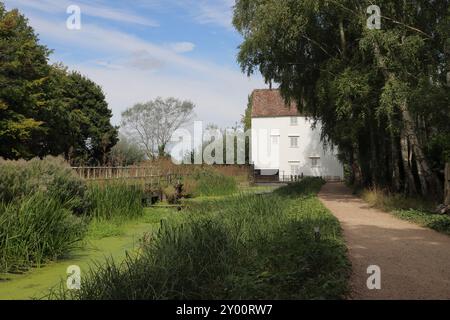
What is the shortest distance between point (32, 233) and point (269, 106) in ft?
167

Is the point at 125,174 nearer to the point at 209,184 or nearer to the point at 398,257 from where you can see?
the point at 209,184

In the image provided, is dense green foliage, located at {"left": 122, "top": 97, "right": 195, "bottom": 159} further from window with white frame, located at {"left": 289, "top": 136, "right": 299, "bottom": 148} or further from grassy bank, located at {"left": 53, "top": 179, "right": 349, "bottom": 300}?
grassy bank, located at {"left": 53, "top": 179, "right": 349, "bottom": 300}

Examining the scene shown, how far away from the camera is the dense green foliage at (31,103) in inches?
1090

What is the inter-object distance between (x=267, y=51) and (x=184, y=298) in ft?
48.2

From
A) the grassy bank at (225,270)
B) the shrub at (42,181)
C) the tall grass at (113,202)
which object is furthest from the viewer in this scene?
the tall grass at (113,202)

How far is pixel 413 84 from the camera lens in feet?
51.4

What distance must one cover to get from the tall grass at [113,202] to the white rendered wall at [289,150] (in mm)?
41007

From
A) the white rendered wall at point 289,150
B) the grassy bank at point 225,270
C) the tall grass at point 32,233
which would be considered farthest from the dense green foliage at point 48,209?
the white rendered wall at point 289,150

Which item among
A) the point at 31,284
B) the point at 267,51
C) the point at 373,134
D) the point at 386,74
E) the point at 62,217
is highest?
the point at 267,51

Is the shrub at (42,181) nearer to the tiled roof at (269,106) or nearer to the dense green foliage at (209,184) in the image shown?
the dense green foliage at (209,184)

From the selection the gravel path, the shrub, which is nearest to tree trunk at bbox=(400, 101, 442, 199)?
the gravel path

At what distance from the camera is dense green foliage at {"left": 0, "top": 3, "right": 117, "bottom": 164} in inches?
1090
